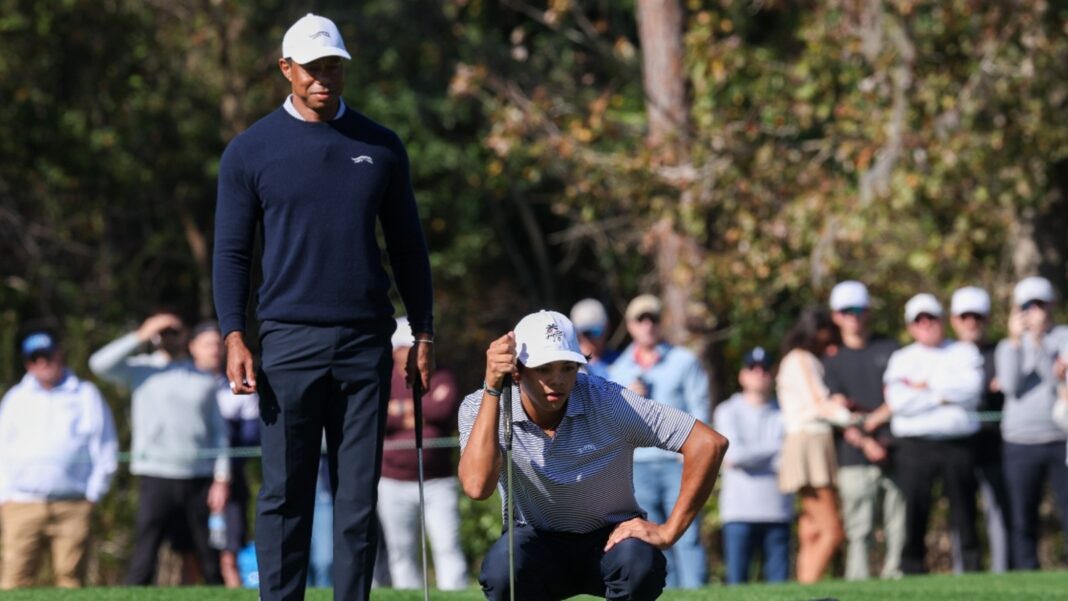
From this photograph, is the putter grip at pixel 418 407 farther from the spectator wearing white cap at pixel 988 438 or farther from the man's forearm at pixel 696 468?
the spectator wearing white cap at pixel 988 438

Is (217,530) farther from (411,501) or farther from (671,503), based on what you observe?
(671,503)

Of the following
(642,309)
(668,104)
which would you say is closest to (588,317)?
(642,309)

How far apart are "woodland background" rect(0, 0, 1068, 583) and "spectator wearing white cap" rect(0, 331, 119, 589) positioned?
467 centimetres

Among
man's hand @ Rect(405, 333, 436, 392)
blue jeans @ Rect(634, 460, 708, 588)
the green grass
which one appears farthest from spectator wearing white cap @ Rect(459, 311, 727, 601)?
blue jeans @ Rect(634, 460, 708, 588)

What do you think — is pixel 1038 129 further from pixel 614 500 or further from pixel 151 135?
pixel 151 135

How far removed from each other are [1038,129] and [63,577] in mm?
9322

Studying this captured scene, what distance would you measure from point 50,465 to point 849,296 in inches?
223

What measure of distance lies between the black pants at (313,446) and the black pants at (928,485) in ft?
22.0

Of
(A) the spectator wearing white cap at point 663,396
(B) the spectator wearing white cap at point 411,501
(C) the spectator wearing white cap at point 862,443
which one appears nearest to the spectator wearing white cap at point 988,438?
(C) the spectator wearing white cap at point 862,443

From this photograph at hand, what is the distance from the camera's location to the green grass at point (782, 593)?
9789 mm

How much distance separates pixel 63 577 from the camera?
13.0m

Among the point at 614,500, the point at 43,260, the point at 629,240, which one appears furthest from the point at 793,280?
the point at 43,260

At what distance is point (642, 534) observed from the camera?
23.2 feet

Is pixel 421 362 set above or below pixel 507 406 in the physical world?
above
